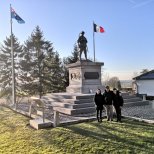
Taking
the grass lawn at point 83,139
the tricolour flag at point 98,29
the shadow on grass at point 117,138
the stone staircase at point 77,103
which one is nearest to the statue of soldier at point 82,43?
the tricolour flag at point 98,29

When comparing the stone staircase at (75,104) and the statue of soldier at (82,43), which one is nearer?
the stone staircase at (75,104)

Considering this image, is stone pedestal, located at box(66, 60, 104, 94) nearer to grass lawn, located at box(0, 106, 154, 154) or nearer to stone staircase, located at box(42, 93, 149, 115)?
stone staircase, located at box(42, 93, 149, 115)

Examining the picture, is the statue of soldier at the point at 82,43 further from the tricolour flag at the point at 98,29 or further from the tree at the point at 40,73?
the tree at the point at 40,73

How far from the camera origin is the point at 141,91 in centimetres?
2905

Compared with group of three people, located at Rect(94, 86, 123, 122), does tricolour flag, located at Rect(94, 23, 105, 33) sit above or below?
above

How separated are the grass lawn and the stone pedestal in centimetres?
766

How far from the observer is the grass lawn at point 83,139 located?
7.48m

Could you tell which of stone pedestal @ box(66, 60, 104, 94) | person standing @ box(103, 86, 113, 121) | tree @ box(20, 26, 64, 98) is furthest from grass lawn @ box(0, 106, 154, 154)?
tree @ box(20, 26, 64, 98)

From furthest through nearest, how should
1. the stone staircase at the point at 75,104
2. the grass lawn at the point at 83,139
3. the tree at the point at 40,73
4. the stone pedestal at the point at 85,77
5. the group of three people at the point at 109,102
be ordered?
the tree at the point at 40,73 → the stone pedestal at the point at 85,77 → the stone staircase at the point at 75,104 → the group of three people at the point at 109,102 → the grass lawn at the point at 83,139

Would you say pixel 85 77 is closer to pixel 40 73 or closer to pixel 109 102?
pixel 109 102

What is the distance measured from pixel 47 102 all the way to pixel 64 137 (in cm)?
911

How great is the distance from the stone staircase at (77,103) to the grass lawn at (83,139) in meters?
3.13

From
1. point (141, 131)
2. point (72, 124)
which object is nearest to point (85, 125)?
point (72, 124)

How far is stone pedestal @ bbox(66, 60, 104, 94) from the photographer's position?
1848cm
